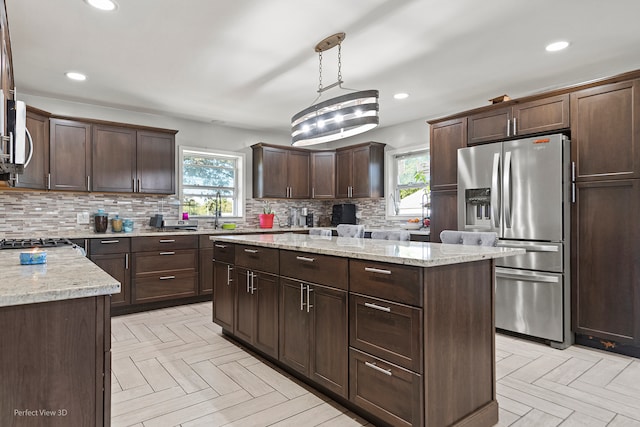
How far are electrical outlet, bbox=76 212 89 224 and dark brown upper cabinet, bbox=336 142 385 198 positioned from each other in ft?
11.5

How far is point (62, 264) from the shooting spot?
1731 mm

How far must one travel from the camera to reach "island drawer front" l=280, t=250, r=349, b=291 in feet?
6.91

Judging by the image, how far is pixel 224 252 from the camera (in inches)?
133

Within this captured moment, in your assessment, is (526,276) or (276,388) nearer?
(276,388)

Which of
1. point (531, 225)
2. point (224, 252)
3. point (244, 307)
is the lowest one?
point (244, 307)

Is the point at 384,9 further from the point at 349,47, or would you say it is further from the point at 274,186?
the point at 274,186

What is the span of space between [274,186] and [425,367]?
4.46 metres

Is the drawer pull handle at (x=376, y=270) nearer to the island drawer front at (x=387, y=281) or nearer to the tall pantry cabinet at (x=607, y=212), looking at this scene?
the island drawer front at (x=387, y=281)

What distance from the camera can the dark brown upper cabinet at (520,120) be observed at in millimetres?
3287

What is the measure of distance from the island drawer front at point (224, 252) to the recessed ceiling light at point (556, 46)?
3.07 m

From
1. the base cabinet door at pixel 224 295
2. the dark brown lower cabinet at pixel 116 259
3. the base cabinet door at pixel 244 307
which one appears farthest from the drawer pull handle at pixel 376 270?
the dark brown lower cabinet at pixel 116 259

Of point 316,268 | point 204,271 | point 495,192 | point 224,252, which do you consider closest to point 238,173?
point 204,271

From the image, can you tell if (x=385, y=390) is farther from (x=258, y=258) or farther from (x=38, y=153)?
(x=38, y=153)

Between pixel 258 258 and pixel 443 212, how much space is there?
7.32 feet
